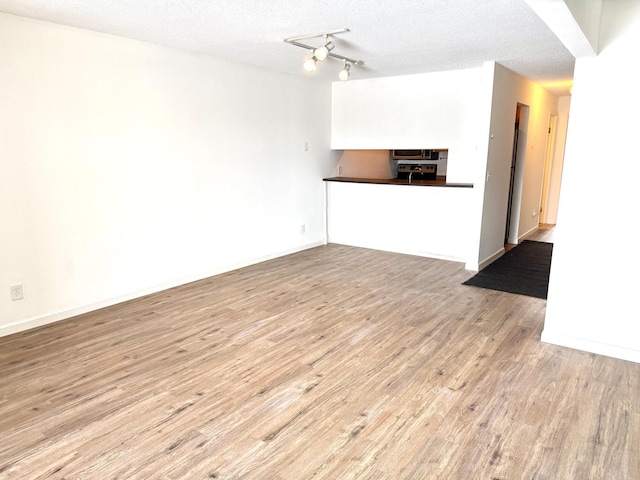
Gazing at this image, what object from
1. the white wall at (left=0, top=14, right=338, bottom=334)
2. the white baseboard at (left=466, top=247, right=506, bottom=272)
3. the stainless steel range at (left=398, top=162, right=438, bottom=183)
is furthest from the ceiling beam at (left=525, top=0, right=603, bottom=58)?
the stainless steel range at (left=398, top=162, right=438, bottom=183)

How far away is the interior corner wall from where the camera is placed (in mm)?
5035

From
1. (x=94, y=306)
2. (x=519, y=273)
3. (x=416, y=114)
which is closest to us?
(x=94, y=306)

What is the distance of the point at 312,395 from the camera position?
2.54 metres

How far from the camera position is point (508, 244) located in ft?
22.0

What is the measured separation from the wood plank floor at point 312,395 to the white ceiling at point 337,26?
92.2 inches

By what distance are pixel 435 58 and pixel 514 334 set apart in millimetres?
2922

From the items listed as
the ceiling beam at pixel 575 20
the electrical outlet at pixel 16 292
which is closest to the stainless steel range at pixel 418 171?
the ceiling beam at pixel 575 20

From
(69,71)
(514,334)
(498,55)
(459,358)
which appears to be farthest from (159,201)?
(498,55)

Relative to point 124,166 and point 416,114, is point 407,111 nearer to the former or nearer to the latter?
point 416,114

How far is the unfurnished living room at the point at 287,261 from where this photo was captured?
2176mm

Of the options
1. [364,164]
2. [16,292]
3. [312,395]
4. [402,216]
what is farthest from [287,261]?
[312,395]

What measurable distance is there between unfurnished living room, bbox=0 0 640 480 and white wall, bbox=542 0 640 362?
0.04ft

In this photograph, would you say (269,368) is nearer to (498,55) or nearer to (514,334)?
(514,334)

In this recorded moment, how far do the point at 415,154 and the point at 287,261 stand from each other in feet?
12.3
